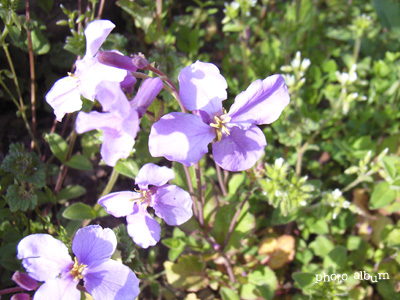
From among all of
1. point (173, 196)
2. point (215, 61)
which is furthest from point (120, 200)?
point (215, 61)

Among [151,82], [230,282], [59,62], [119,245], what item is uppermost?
[151,82]

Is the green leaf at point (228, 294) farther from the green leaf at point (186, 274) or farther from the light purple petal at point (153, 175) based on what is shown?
the light purple petal at point (153, 175)

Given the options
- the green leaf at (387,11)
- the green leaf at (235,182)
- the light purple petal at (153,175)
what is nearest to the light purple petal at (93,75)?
the light purple petal at (153,175)

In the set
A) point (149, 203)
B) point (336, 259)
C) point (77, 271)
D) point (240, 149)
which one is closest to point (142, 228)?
point (149, 203)

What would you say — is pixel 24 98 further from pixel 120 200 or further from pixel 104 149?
pixel 104 149

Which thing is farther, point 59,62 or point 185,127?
point 59,62

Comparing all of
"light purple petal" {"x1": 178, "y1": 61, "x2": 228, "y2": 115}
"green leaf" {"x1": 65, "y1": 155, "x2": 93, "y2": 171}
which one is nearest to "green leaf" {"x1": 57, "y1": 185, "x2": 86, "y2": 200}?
"green leaf" {"x1": 65, "y1": 155, "x2": 93, "y2": 171}

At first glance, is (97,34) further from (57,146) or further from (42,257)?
(57,146)
